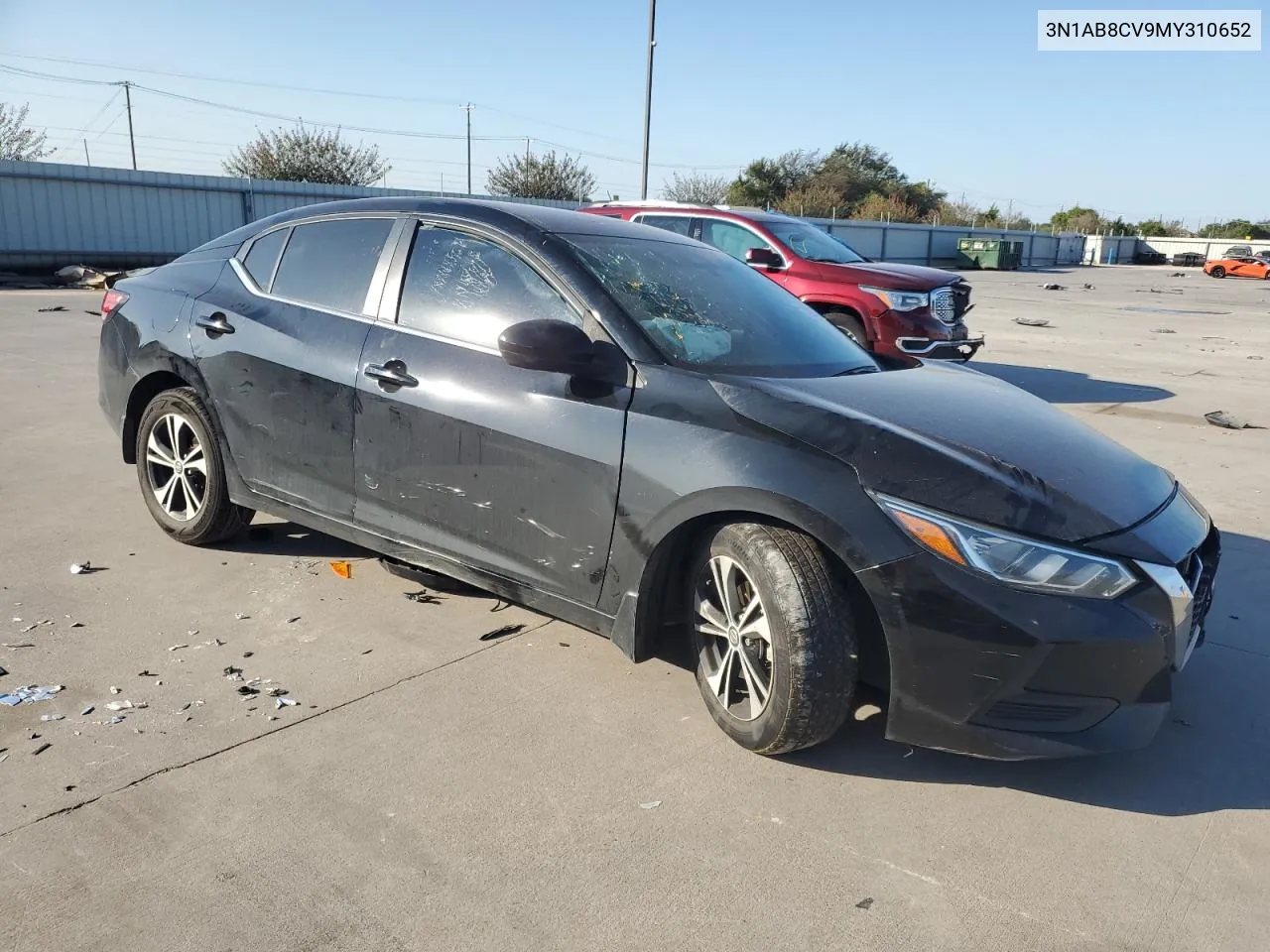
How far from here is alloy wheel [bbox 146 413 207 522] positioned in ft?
16.1

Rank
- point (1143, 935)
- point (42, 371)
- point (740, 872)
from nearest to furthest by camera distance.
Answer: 1. point (1143, 935)
2. point (740, 872)
3. point (42, 371)

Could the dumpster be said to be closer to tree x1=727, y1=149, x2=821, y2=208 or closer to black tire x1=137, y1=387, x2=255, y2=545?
tree x1=727, y1=149, x2=821, y2=208

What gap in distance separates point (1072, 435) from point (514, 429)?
195 cm

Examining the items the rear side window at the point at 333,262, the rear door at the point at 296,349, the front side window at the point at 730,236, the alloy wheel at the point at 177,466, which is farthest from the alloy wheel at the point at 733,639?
the front side window at the point at 730,236

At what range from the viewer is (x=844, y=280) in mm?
9984

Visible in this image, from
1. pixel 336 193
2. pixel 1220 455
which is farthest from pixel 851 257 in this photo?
pixel 336 193

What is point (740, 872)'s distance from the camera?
2711 mm

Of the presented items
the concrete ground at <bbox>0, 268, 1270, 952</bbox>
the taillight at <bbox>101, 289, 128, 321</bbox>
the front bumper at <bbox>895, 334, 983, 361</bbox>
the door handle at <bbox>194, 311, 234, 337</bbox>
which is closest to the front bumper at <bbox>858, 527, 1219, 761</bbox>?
the concrete ground at <bbox>0, 268, 1270, 952</bbox>

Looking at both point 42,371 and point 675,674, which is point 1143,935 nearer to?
point 675,674

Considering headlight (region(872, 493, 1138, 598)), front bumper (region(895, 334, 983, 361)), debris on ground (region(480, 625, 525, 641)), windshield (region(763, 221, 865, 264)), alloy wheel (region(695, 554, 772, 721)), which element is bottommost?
debris on ground (region(480, 625, 525, 641))

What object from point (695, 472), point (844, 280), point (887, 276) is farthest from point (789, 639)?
point (887, 276)

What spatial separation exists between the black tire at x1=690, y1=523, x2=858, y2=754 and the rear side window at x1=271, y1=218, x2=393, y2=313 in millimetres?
2002

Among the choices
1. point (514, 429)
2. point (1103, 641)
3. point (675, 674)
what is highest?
point (514, 429)

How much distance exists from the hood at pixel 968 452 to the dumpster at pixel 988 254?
49146mm
